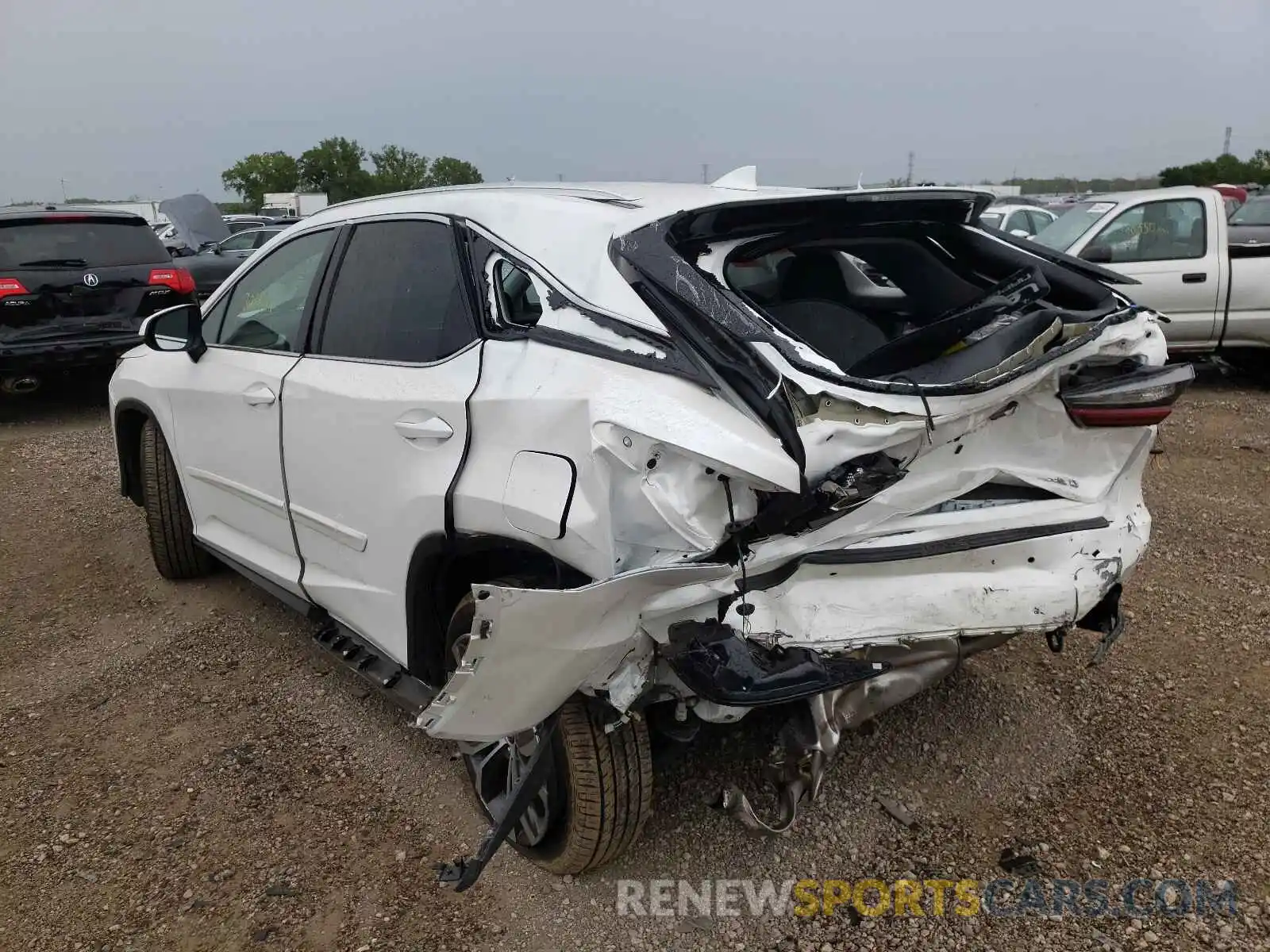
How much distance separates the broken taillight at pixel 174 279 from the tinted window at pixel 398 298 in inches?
214

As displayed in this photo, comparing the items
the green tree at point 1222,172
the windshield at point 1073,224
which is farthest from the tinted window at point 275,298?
the green tree at point 1222,172

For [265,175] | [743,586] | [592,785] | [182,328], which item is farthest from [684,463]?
[265,175]

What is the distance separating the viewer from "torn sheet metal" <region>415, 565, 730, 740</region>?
184 cm

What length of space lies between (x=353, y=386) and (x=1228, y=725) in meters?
3.01

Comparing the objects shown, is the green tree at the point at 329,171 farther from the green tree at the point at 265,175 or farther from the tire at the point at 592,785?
the tire at the point at 592,785

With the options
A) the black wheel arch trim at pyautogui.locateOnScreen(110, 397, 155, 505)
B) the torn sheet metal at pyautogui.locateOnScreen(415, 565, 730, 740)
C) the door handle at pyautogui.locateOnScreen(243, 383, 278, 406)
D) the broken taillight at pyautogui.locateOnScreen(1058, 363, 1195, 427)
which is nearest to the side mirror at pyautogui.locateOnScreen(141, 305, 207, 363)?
the door handle at pyautogui.locateOnScreen(243, 383, 278, 406)

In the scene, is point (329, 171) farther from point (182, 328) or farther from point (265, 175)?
point (182, 328)

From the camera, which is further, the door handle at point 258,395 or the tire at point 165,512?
the tire at point 165,512

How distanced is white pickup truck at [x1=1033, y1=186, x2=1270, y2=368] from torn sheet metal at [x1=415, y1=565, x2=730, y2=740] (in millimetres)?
6532

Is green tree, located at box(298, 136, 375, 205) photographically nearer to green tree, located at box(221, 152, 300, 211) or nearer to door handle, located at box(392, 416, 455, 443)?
green tree, located at box(221, 152, 300, 211)

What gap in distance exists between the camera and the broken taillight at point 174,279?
748cm

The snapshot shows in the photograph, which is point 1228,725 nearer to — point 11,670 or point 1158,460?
point 1158,460

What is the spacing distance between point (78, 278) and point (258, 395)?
5.23 m

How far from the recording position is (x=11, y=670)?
3.66 meters
